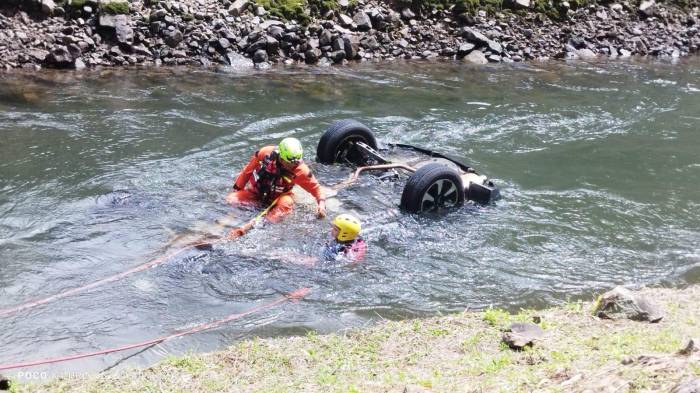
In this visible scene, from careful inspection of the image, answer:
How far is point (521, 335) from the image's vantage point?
657 centimetres

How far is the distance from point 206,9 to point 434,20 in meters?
8.45

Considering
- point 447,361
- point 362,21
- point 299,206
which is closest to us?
point 447,361

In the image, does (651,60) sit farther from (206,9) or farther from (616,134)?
(206,9)

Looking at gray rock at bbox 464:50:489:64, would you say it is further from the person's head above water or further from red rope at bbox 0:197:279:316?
red rope at bbox 0:197:279:316

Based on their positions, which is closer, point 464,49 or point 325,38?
point 325,38

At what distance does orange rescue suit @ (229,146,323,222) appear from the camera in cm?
1031

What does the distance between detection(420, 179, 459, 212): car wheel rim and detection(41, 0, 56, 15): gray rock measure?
14.3m

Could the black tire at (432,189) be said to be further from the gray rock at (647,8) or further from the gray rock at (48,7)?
the gray rock at (647,8)

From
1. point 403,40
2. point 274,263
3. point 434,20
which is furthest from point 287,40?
point 274,263

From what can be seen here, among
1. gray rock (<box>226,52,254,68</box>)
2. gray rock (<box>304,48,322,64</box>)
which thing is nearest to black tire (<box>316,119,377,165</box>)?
gray rock (<box>226,52,254,68</box>)

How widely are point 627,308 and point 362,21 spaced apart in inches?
705

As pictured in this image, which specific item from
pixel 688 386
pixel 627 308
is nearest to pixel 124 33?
pixel 627 308

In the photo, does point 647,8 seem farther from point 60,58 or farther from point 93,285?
point 93,285

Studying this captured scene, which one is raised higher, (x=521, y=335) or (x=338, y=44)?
(x=338, y=44)
